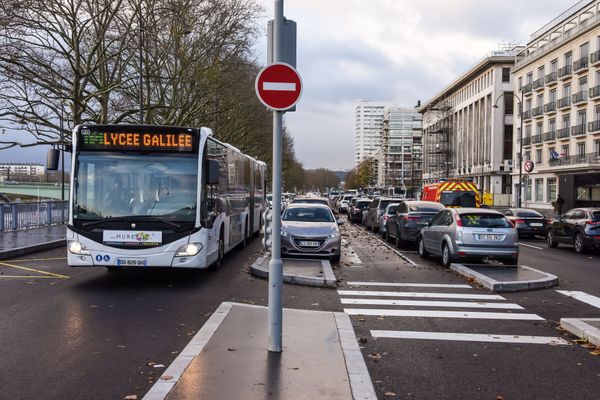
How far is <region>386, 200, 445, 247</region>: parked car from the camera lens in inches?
763

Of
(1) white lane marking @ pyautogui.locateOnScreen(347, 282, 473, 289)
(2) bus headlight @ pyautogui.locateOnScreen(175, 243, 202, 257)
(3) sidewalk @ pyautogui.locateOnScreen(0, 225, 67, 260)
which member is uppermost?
(2) bus headlight @ pyautogui.locateOnScreen(175, 243, 202, 257)

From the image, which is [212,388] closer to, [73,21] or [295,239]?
[295,239]

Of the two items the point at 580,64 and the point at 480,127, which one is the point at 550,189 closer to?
the point at 580,64

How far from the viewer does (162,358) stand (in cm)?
607

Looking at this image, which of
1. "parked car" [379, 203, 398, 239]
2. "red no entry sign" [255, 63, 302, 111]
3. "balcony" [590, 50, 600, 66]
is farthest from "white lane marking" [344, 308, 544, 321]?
"balcony" [590, 50, 600, 66]

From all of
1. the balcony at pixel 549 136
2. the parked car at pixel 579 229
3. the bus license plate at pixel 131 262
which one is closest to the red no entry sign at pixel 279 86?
the bus license plate at pixel 131 262

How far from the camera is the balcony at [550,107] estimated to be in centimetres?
5891

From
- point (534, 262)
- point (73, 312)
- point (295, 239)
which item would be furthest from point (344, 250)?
point (73, 312)

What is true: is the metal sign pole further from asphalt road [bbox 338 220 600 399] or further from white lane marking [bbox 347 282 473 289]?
white lane marking [bbox 347 282 473 289]

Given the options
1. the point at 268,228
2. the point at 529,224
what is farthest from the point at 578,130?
the point at 268,228

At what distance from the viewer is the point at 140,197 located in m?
10.6

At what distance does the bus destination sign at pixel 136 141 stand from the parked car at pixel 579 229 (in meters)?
14.3

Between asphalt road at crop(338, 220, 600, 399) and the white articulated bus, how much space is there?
10.2 feet

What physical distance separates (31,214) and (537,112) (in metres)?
54.4
